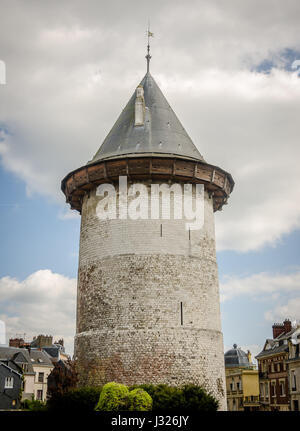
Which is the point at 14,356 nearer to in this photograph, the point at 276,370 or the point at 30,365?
the point at 30,365

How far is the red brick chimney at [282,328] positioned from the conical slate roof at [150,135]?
1165 inches

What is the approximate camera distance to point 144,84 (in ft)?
90.1

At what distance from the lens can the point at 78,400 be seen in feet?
63.7

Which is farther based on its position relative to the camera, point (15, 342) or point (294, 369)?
point (15, 342)

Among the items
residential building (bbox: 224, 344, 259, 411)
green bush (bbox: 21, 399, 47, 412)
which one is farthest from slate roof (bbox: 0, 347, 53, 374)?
residential building (bbox: 224, 344, 259, 411)

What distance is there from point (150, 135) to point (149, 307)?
8.62 meters

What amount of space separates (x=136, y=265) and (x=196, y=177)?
5085 mm

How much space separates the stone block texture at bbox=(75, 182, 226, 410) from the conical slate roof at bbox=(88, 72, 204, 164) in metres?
2.23

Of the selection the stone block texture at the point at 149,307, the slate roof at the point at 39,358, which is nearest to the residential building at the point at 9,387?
the slate roof at the point at 39,358

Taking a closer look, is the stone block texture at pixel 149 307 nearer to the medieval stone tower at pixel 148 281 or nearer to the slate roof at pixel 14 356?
the medieval stone tower at pixel 148 281

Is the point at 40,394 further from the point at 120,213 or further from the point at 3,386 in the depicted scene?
the point at 120,213

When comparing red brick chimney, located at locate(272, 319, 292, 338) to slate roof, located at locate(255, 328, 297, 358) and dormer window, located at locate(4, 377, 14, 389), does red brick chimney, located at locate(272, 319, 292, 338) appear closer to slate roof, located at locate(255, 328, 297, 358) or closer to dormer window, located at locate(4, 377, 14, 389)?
slate roof, located at locate(255, 328, 297, 358)

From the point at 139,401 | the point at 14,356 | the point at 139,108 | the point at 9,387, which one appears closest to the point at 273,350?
the point at 9,387

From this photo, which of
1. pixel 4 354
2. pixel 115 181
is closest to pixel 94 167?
pixel 115 181
